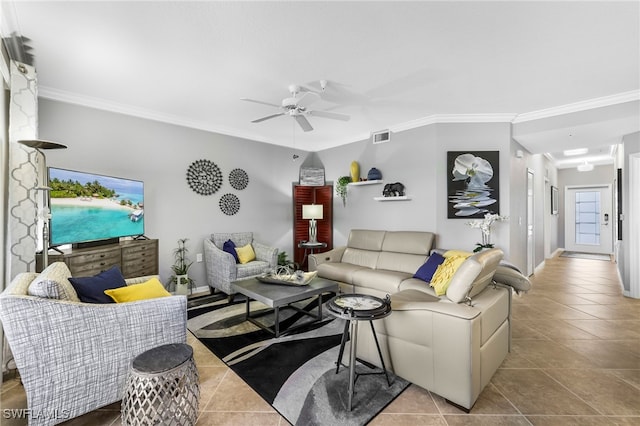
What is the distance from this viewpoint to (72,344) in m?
A: 1.57

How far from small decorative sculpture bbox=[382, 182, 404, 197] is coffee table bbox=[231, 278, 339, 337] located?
6.46ft

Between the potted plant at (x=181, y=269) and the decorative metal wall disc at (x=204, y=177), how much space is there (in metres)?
0.83

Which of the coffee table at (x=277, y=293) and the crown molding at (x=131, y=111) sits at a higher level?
the crown molding at (x=131, y=111)

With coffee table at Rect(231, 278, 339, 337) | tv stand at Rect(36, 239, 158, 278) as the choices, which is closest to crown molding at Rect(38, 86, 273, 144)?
tv stand at Rect(36, 239, 158, 278)

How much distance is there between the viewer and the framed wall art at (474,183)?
13.4ft

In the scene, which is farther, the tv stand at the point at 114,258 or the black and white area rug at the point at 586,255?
the black and white area rug at the point at 586,255

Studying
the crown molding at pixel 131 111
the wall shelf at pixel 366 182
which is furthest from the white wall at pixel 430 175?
the crown molding at pixel 131 111

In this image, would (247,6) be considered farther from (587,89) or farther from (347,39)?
(587,89)

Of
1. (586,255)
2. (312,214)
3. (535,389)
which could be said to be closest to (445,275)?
(535,389)

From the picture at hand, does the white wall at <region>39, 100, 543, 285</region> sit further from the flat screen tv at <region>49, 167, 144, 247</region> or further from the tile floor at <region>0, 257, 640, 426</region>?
the tile floor at <region>0, 257, 640, 426</region>

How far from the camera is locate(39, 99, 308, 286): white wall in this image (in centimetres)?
341

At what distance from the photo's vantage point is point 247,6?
1.94 meters

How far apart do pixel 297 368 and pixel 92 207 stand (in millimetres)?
2725

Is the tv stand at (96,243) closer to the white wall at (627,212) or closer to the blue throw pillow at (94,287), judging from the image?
the blue throw pillow at (94,287)
